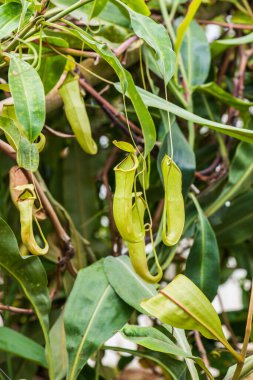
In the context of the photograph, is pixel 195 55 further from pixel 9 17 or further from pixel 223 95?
pixel 9 17

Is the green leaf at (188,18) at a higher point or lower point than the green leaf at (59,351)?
higher

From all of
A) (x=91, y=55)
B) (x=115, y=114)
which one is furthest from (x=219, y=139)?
(x=91, y=55)

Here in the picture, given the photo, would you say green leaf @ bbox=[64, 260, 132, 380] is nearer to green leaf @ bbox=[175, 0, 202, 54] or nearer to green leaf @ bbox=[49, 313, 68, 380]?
green leaf @ bbox=[49, 313, 68, 380]

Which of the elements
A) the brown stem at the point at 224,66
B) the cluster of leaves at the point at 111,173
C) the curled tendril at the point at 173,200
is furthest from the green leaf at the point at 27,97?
the brown stem at the point at 224,66

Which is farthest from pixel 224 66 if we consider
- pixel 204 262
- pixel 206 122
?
pixel 206 122

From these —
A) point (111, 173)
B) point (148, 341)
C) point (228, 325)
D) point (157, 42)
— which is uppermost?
point (157, 42)

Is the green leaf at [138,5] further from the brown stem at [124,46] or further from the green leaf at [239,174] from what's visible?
the green leaf at [239,174]

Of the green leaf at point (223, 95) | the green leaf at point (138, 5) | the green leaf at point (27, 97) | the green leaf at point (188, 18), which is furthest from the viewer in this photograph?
the green leaf at point (223, 95)
